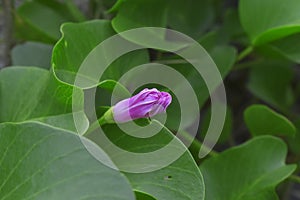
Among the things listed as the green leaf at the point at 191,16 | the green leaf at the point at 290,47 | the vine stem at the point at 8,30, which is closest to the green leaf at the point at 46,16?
the vine stem at the point at 8,30

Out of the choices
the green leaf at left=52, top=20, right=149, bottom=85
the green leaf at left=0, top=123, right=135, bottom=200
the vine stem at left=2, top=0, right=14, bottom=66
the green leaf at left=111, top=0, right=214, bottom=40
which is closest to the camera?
the green leaf at left=0, top=123, right=135, bottom=200

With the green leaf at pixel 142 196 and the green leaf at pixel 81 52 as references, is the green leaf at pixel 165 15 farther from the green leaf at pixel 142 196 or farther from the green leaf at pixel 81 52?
the green leaf at pixel 142 196

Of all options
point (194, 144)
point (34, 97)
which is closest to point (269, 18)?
point (194, 144)

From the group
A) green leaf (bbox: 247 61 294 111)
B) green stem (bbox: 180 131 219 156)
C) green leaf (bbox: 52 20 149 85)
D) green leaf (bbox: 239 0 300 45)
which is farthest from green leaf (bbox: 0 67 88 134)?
green leaf (bbox: 247 61 294 111)

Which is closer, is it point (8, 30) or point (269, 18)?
point (269, 18)

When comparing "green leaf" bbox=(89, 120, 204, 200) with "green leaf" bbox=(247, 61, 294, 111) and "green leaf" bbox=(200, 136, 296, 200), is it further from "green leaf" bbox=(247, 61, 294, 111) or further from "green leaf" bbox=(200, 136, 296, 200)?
"green leaf" bbox=(247, 61, 294, 111)

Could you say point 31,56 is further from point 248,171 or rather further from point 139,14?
point 248,171
